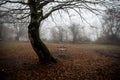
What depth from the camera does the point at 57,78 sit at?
7992 millimetres

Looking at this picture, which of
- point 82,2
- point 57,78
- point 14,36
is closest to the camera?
point 57,78

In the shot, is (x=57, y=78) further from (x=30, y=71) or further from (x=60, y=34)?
(x=60, y=34)

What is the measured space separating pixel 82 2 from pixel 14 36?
53.8m

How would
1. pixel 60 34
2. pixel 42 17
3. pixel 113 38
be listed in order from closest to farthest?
pixel 42 17 < pixel 113 38 < pixel 60 34

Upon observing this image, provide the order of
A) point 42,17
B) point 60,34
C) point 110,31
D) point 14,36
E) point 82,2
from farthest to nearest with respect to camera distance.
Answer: point 60,34 < point 14,36 < point 110,31 < point 42,17 < point 82,2

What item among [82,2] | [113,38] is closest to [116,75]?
[82,2]

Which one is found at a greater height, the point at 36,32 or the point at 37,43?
the point at 36,32

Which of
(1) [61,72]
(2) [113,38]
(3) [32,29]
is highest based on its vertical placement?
(3) [32,29]

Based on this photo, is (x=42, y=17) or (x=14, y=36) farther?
(x=14, y=36)

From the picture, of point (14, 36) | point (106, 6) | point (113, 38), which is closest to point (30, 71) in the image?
point (106, 6)

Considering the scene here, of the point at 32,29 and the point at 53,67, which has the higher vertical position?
the point at 32,29

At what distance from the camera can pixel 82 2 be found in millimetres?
9453

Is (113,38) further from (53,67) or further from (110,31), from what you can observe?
(53,67)

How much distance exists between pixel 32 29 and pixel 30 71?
3.14 m
